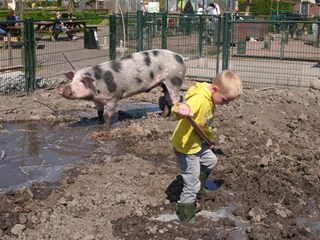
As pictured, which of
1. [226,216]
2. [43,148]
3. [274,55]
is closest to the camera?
[226,216]

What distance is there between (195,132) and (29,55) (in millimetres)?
6717

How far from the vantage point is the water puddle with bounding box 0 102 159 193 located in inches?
235

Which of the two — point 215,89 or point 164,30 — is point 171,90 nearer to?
point 215,89

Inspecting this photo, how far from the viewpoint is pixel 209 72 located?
12.9m

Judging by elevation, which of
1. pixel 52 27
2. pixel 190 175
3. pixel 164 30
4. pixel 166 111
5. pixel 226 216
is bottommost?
pixel 226 216

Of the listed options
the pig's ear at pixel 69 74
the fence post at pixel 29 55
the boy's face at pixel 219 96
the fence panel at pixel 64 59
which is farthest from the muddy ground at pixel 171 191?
the fence panel at pixel 64 59

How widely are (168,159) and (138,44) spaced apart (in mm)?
6704

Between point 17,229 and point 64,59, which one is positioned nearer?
Answer: point 17,229

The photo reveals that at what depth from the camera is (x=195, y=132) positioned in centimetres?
459

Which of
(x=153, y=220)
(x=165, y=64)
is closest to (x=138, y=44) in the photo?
(x=165, y=64)

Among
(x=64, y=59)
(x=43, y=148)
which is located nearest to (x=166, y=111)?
(x=43, y=148)

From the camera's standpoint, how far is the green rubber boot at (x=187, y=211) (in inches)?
184

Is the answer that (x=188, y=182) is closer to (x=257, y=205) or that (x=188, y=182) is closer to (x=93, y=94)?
(x=257, y=205)

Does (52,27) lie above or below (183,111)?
above
